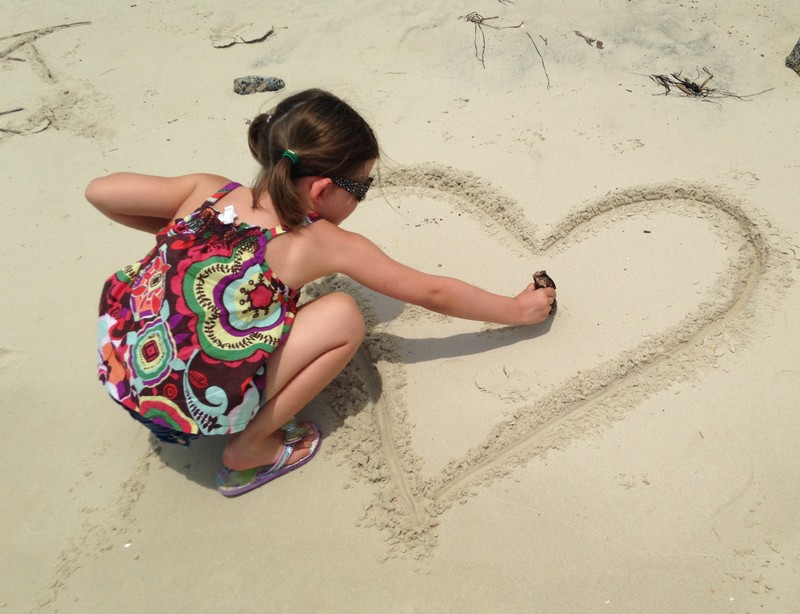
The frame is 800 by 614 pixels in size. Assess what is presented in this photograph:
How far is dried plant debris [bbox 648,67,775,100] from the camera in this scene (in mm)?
3045

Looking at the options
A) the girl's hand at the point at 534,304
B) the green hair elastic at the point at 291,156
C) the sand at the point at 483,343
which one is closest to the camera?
the green hair elastic at the point at 291,156

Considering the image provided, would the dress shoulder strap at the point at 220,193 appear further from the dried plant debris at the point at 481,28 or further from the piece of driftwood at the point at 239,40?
the piece of driftwood at the point at 239,40

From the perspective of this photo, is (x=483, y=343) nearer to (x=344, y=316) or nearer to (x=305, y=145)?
(x=344, y=316)

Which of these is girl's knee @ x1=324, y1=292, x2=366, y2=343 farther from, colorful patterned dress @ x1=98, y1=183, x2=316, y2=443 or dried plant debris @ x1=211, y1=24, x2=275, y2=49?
dried plant debris @ x1=211, y1=24, x2=275, y2=49

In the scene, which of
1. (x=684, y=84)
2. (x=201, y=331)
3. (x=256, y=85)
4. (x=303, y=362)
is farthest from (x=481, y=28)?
(x=201, y=331)

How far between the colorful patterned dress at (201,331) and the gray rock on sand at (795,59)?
2628mm

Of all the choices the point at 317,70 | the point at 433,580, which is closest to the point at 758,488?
the point at 433,580

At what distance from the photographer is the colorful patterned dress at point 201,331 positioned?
1729mm

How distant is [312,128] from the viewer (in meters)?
1.74

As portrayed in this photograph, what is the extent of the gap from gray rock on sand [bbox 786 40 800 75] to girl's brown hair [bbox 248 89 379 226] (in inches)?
94.4

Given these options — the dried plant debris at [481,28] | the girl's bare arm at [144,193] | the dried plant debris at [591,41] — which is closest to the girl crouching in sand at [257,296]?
the girl's bare arm at [144,193]

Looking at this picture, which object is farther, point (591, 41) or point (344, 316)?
point (591, 41)

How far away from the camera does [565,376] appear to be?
2191 millimetres

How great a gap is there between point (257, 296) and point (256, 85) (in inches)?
79.3
